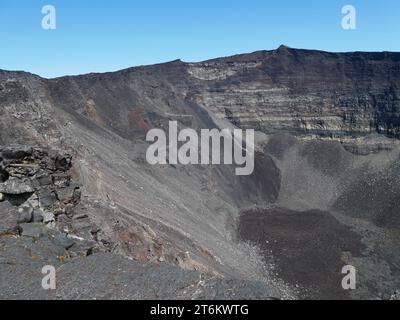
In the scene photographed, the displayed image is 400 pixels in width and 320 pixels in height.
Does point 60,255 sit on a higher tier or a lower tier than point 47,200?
lower

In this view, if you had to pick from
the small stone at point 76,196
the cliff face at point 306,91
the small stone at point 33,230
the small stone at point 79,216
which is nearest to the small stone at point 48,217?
the small stone at point 33,230

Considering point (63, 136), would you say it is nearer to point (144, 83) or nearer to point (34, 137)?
point (34, 137)

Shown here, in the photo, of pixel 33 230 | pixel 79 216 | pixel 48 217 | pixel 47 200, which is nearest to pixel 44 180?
pixel 47 200

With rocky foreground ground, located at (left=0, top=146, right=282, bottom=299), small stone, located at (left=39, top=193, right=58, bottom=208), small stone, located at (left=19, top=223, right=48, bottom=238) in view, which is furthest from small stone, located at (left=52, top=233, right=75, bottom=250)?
small stone, located at (left=39, top=193, right=58, bottom=208)

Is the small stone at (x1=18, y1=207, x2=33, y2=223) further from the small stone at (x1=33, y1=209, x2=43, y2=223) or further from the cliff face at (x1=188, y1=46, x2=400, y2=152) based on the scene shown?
the cliff face at (x1=188, y1=46, x2=400, y2=152)

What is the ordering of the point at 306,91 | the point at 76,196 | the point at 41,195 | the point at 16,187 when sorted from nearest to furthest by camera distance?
the point at 16,187 < the point at 41,195 < the point at 76,196 < the point at 306,91

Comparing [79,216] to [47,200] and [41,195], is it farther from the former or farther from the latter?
[41,195]
